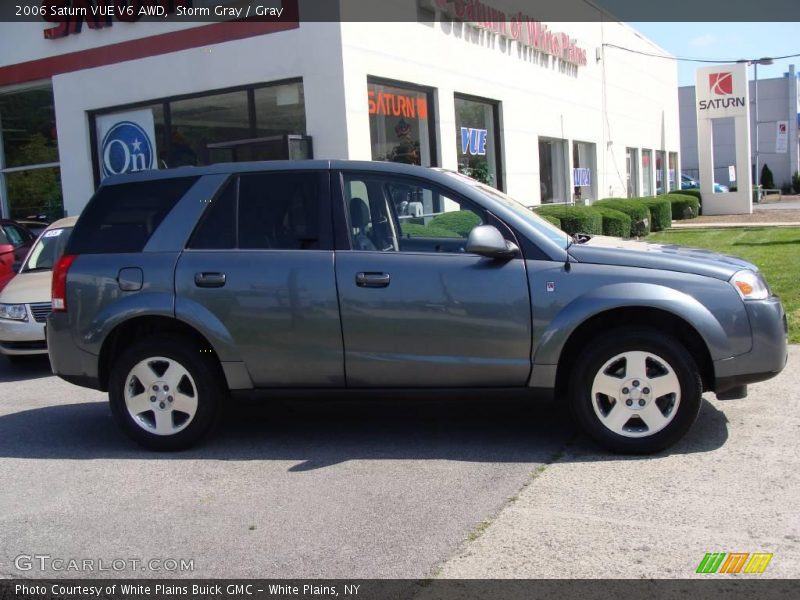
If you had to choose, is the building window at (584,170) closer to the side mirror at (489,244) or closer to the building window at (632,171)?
the building window at (632,171)

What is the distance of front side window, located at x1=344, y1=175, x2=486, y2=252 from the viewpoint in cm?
562

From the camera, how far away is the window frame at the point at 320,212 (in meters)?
5.64

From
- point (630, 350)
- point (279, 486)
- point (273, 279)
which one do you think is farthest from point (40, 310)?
point (630, 350)

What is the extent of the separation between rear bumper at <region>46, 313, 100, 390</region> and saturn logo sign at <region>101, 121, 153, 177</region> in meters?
10.7

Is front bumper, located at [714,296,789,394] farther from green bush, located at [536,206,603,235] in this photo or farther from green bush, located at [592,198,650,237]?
green bush, located at [592,198,650,237]

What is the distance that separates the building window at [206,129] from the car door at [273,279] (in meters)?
7.93

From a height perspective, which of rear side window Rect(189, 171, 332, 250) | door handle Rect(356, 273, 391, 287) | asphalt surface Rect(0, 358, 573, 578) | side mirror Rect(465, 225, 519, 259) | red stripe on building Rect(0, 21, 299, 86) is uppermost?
red stripe on building Rect(0, 21, 299, 86)

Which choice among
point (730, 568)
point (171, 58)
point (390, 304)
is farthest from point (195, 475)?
point (171, 58)

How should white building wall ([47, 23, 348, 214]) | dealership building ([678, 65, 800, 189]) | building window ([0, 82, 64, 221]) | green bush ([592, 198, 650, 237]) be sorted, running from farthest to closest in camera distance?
dealership building ([678, 65, 800, 189]) < green bush ([592, 198, 650, 237]) < building window ([0, 82, 64, 221]) < white building wall ([47, 23, 348, 214])

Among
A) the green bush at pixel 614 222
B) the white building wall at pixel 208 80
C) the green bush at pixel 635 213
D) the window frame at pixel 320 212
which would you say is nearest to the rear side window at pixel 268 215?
the window frame at pixel 320 212

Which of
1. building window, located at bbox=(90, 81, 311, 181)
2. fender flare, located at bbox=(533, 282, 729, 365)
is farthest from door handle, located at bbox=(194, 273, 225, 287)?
building window, located at bbox=(90, 81, 311, 181)

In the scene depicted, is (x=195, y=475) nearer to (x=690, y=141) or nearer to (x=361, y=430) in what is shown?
(x=361, y=430)

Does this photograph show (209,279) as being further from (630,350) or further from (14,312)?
(14,312)

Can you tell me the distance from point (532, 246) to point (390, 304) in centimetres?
96
